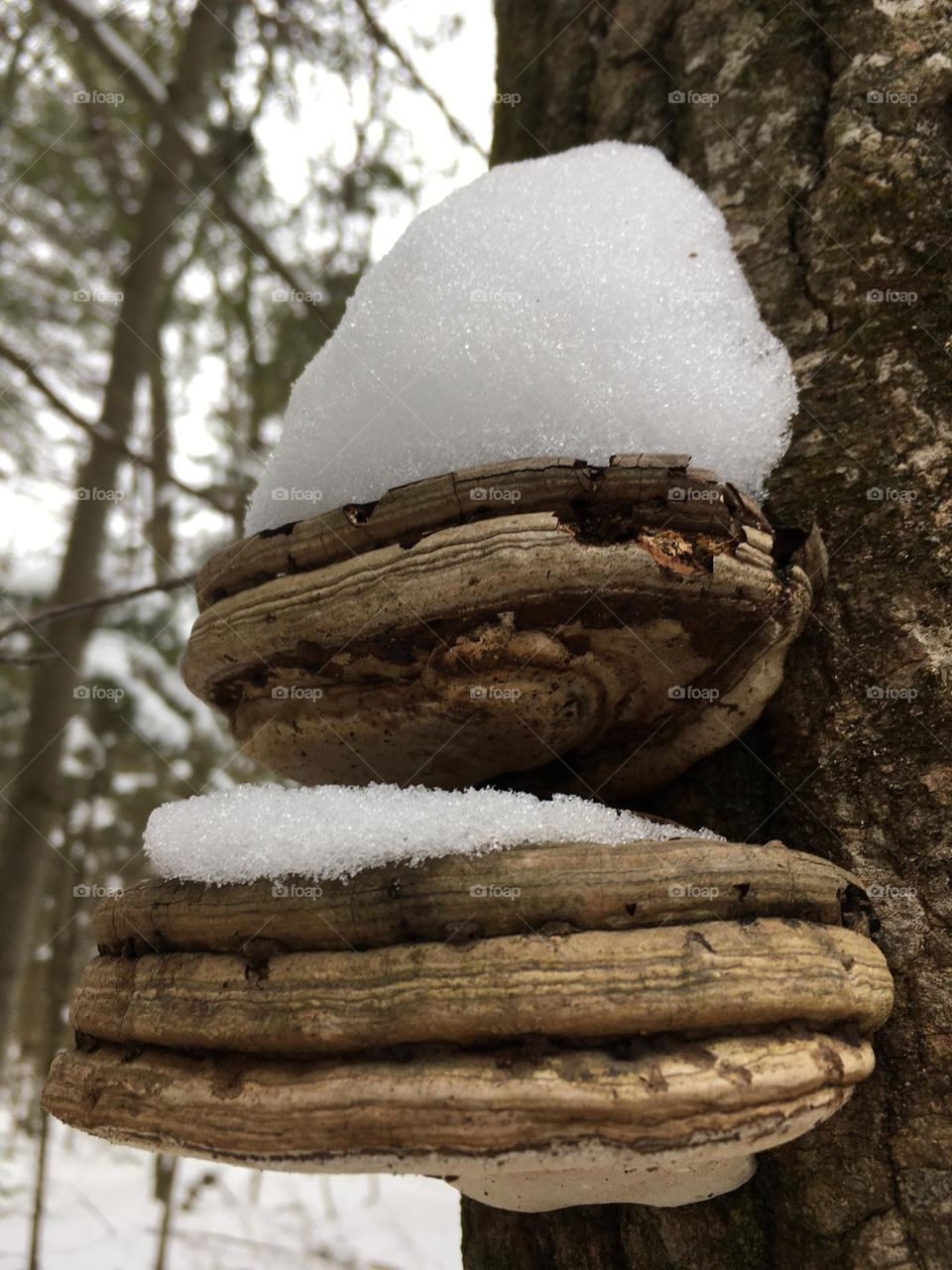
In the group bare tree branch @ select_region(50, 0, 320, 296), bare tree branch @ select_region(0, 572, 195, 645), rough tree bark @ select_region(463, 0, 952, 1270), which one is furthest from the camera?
bare tree branch @ select_region(50, 0, 320, 296)

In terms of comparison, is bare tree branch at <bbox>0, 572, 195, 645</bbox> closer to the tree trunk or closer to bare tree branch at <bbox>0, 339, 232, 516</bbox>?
bare tree branch at <bbox>0, 339, 232, 516</bbox>

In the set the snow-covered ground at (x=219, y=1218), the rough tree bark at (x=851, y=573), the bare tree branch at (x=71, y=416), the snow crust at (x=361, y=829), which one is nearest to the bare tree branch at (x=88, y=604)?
the bare tree branch at (x=71, y=416)

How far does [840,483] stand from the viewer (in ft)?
5.30

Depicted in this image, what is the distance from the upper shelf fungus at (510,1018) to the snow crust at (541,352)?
0.67 m

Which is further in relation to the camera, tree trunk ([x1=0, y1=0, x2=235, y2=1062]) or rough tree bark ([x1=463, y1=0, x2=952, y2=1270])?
tree trunk ([x1=0, y1=0, x2=235, y2=1062])

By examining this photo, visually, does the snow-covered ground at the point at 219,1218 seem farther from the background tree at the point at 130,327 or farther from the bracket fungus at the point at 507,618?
the bracket fungus at the point at 507,618

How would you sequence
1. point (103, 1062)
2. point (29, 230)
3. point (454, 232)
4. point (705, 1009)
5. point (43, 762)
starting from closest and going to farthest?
Result: point (705, 1009)
point (103, 1062)
point (454, 232)
point (43, 762)
point (29, 230)

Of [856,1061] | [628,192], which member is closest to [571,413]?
[628,192]

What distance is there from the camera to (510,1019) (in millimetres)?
1044

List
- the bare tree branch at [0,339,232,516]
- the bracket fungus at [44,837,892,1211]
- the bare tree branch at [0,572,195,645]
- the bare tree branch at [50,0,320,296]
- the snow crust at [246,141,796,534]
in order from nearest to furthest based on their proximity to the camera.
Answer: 1. the bracket fungus at [44,837,892,1211]
2. the snow crust at [246,141,796,534]
3. the bare tree branch at [0,572,195,645]
4. the bare tree branch at [0,339,232,516]
5. the bare tree branch at [50,0,320,296]

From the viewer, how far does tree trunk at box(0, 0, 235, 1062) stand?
178 inches

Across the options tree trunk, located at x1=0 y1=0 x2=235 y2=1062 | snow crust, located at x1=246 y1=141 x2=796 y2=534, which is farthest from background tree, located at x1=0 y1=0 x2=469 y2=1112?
snow crust, located at x1=246 y1=141 x2=796 y2=534

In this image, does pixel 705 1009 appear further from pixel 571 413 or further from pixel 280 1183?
pixel 280 1183

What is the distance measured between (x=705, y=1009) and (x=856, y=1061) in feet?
0.81
